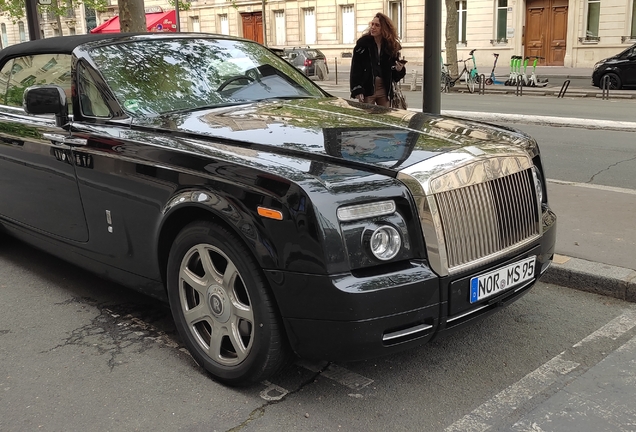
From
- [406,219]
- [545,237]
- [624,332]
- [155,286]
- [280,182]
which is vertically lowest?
[624,332]

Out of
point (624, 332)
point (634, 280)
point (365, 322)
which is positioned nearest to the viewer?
point (365, 322)

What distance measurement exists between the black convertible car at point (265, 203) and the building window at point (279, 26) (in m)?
41.1

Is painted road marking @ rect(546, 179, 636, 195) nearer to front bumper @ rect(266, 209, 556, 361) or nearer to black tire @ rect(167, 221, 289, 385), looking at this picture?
front bumper @ rect(266, 209, 556, 361)

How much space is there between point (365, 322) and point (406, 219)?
0.48 m

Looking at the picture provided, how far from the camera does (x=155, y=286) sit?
372 centimetres

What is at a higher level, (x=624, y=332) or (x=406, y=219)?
(x=406, y=219)

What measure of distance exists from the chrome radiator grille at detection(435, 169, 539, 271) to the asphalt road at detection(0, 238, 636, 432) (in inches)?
27.6

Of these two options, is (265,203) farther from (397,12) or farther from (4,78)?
(397,12)

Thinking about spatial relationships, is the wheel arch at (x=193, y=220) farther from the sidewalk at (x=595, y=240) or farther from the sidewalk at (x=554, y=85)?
the sidewalk at (x=554, y=85)

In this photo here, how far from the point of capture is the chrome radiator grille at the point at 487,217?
3006mm

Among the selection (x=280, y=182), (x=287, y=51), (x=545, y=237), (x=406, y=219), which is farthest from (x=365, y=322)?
(x=287, y=51)

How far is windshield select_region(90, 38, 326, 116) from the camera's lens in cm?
410

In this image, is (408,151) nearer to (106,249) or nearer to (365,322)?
(365,322)

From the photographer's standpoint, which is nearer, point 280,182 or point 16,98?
point 280,182
